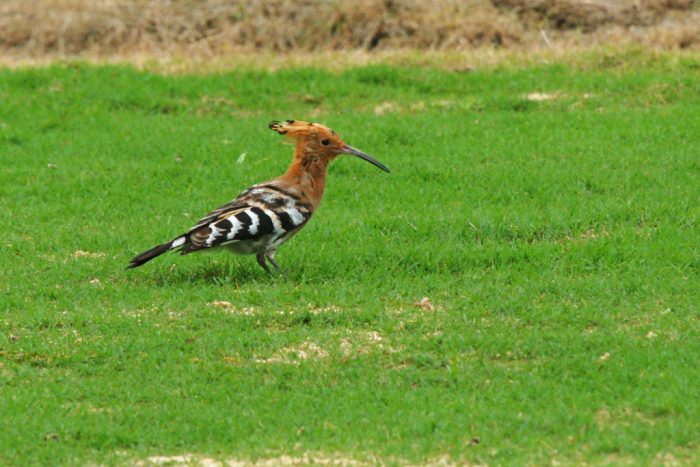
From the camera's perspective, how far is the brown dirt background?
17016 mm

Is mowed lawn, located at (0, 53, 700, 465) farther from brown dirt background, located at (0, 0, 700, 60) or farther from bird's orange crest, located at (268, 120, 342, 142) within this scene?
brown dirt background, located at (0, 0, 700, 60)

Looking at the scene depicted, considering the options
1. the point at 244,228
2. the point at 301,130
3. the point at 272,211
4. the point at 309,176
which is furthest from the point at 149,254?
the point at 301,130

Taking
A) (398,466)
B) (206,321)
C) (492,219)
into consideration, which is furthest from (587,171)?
(398,466)

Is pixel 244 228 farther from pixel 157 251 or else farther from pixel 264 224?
pixel 157 251

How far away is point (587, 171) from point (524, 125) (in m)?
1.88

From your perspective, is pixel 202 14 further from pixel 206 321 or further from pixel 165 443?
pixel 165 443

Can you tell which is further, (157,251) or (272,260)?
(272,260)

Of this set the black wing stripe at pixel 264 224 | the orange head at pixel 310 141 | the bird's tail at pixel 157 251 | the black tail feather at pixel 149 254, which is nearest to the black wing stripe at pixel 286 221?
the black wing stripe at pixel 264 224

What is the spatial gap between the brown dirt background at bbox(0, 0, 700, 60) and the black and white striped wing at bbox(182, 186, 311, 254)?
8015mm

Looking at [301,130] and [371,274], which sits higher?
[301,130]

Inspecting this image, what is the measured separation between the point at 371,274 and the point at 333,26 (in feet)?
30.2

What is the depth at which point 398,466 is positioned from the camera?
5.78 metres

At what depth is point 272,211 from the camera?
892 centimetres

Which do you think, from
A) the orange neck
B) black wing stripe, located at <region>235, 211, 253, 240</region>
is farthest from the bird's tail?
the orange neck
